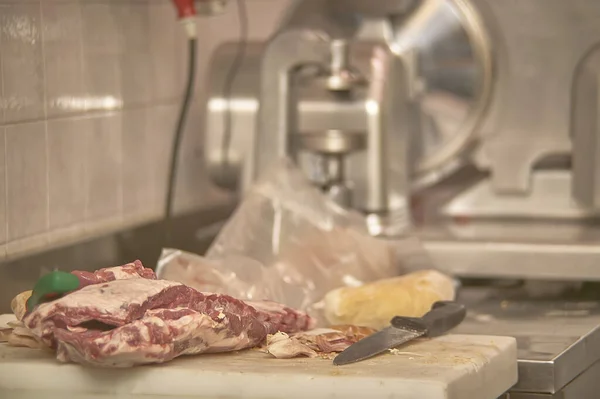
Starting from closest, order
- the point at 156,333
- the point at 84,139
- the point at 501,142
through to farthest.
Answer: the point at 156,333, the point at 84,139, the point at 501,142

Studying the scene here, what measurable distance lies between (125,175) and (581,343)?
0.74m

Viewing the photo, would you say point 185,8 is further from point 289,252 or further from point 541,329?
point 541,329

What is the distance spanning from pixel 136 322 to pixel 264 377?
0.37ft

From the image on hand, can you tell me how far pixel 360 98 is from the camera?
1692mm

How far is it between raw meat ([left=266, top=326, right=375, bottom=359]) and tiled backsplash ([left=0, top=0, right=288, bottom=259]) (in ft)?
1.33

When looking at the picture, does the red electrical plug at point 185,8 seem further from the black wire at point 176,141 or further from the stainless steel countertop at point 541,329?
the stainless steel countertop at point 541,329

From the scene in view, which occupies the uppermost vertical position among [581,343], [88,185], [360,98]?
[360,98]

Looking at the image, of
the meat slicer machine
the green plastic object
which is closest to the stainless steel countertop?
the meat slicer machine

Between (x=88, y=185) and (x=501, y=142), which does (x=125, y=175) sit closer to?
(x=88, y=185)

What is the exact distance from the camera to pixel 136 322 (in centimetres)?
95

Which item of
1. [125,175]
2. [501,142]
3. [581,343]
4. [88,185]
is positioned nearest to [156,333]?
[581,343]

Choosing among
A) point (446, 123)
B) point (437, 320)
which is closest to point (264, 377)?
point (437, 320)

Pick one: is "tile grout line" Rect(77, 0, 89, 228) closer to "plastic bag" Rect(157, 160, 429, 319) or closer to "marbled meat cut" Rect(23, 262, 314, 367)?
"plastic bag" Rect(157, 160, 429, 319)

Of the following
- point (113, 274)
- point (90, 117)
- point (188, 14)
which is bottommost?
point (113, 274)
